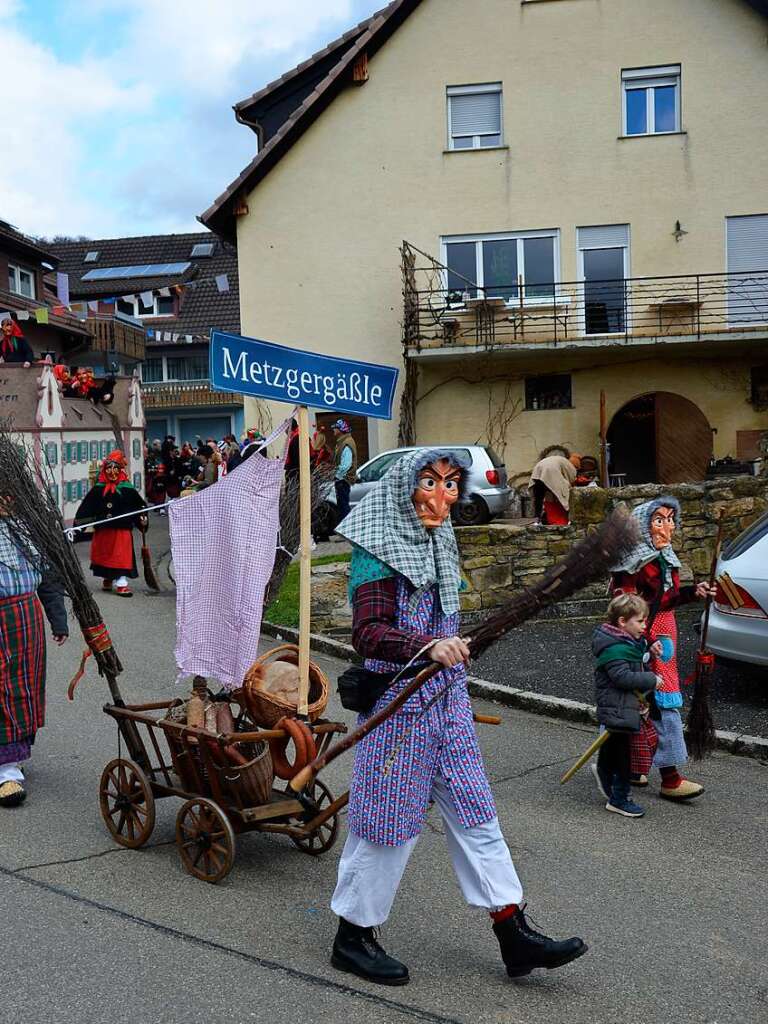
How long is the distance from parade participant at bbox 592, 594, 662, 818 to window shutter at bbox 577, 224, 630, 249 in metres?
17.5

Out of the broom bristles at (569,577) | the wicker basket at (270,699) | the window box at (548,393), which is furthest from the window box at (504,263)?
the broom bristles at (569,577)

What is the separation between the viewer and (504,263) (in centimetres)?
2250

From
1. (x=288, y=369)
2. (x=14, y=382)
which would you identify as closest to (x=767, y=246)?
(x=14, y=382)

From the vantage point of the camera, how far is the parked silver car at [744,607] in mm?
7734

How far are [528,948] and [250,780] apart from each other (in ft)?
5.11

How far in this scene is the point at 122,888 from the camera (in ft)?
15.8

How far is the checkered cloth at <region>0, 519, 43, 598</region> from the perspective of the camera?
6.15 m

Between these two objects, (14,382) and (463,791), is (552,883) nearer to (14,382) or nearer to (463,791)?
(463,791)

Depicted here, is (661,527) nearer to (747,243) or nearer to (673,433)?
(673,433)

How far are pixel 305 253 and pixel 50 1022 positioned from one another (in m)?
20.5

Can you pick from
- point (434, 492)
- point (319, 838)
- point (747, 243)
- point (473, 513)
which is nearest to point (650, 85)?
point (747, 243)

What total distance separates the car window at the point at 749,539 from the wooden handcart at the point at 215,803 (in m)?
4.29

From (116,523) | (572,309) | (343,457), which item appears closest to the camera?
(116,523)

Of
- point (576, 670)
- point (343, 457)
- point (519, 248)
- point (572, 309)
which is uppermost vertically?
point (519, 248)
